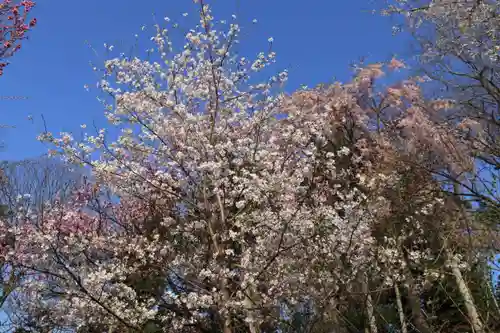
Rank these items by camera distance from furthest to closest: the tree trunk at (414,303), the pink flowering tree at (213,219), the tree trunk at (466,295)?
1. the tree trunk at (414,303)
2. the tree trunk at (466,295)
3. the pink flowering tree at (213,219)

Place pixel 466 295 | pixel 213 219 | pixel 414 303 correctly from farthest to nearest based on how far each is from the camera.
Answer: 1. pixel 414 303
2. pixel 466 295
3. pixel 213 219

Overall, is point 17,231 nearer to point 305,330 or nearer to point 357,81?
point 305,330

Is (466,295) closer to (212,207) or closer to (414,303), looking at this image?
(414,303)

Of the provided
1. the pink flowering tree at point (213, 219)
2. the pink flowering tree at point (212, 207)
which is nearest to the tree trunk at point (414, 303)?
the pink flowering tree at point (213, 219)

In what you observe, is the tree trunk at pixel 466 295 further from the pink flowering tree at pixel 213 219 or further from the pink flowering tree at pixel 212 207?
the pink flowering tree at pixel 212 207

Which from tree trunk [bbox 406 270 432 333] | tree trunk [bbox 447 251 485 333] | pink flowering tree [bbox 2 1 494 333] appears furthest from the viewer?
tree trunk [bbox 406 270 432 333]

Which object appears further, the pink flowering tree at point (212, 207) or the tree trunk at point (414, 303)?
the tree trunk at point (414, 303)

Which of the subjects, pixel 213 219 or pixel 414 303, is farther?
pixel 414 303

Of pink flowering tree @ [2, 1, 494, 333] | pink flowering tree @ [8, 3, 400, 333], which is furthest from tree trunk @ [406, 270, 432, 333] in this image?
pink flowering tree @ [8, 3, 400, 333]

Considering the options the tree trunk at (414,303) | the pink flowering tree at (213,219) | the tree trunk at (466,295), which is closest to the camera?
the pink flowering tree at (213,219)

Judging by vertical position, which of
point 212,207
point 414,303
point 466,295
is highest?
point 212,207

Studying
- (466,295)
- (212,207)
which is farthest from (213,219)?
(466,295)

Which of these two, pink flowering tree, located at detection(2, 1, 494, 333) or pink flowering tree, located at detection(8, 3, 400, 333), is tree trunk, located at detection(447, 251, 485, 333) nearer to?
pink flowering tree, located at detection(2, 1, 494, 333)

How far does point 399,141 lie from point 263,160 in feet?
20.0
